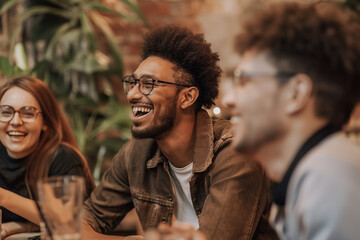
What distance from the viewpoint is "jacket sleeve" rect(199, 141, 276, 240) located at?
148cm

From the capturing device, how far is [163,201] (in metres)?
1.78

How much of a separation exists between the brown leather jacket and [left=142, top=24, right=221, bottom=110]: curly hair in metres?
0.10

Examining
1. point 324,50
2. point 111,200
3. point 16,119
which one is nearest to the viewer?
point 324,50

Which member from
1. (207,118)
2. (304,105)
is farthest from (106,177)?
(304,105)

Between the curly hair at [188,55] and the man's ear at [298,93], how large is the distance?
32.0 inches

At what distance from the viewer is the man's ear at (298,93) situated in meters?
0.99

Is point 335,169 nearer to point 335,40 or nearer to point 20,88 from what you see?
point 335,40

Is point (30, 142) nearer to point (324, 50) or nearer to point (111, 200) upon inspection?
point (111, 200)

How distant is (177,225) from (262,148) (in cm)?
25

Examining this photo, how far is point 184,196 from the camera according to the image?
180 cm

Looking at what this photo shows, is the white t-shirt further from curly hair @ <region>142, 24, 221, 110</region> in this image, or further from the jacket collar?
curly hair @ <region>142, 24, 221, 110</region>

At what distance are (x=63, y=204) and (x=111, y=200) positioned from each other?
0.91m

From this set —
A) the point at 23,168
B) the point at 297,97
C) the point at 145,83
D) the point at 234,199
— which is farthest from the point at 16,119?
the point at 297,97

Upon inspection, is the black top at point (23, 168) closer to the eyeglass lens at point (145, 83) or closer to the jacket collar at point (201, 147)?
the jacket collar at point (201, 147)
